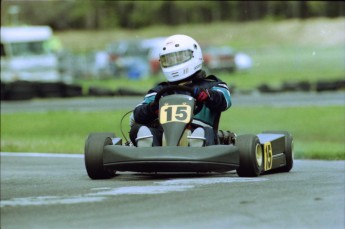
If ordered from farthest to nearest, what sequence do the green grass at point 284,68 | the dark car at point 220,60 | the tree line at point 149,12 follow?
the dark car at point 220,60 < the green grass at point 284,68 < the tree line at point 149,12

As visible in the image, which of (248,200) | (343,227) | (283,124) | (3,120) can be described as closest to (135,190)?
(248,200)

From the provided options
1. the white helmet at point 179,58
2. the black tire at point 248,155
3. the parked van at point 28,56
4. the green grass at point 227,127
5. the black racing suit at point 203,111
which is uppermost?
the white helmet at point 179,58

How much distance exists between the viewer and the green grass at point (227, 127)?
1530 centimetres

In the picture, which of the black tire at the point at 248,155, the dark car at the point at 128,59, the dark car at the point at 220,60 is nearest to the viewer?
the black tire at the point at 248,155

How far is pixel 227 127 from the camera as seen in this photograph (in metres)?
19.2

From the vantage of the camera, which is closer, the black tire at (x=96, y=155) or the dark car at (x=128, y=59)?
the black tire at (x=96, y=155)

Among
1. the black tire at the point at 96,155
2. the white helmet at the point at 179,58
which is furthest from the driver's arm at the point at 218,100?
the black tire at the point at 96,155

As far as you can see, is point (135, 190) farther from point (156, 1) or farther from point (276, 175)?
point (156, 1)

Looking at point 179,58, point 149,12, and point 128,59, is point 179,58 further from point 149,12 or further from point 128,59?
point 128,59

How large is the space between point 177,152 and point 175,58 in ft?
3.89

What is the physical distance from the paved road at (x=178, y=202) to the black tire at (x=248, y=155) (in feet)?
0.43

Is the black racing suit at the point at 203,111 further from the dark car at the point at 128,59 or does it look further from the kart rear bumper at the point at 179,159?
the dark car at the point at 128,59

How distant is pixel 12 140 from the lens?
673 inches

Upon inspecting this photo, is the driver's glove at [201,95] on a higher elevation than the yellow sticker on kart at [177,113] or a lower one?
higher
